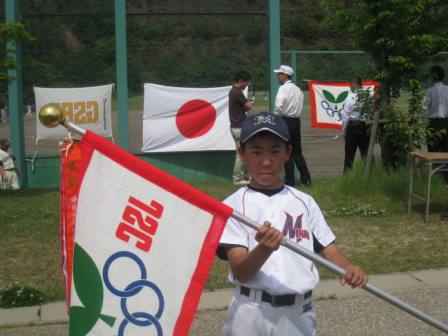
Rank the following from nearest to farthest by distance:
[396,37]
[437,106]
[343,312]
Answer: [343,312] → [396,37] → [437,106]

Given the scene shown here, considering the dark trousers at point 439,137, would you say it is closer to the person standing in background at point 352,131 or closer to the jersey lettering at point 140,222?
the person standing in background at point 352,131

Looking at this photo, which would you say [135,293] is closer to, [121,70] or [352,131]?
[121,70]

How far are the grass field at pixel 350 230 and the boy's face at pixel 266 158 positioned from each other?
3234mm

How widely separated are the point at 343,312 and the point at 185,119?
644cm

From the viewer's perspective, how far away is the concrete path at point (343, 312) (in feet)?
17.0

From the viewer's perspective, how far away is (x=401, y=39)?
348 inches

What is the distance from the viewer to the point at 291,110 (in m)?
10.7

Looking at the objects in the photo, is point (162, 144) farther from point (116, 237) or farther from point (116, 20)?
point (116, 237)

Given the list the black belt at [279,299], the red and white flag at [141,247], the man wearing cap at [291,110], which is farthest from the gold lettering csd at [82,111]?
the black belt at [279,299]

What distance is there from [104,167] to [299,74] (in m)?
11.0

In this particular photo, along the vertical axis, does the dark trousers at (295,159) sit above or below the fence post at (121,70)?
below

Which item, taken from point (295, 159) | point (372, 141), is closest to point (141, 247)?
point (372, 141)

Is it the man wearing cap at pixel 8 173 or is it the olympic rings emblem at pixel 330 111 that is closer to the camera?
the man wearing cap at pixel 8 173

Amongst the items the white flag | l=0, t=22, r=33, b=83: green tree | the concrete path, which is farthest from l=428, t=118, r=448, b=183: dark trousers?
l=0, t=22, r=33, b=83: green tree
